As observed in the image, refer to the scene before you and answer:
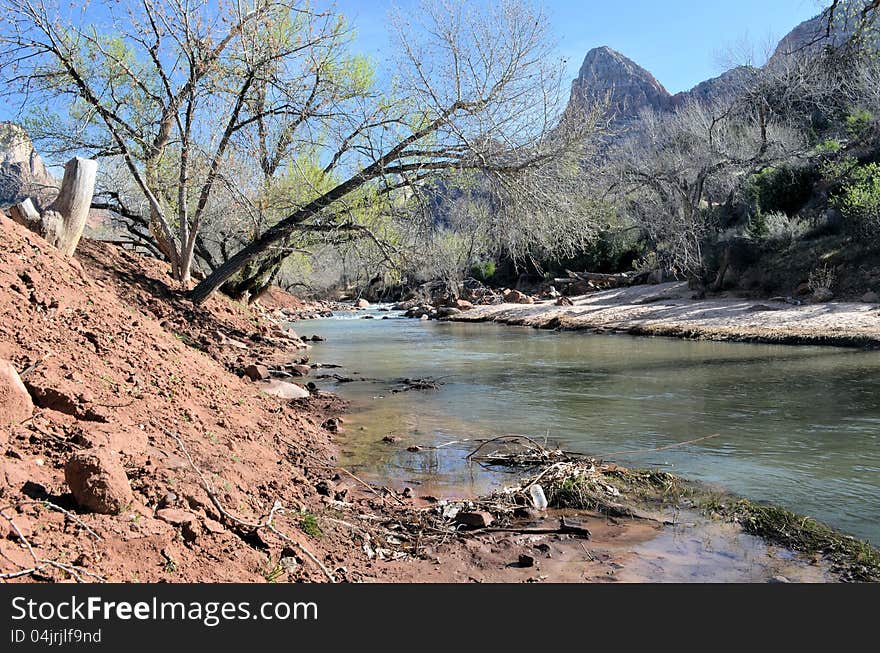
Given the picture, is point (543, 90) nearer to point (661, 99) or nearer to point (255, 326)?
point (255, 326)

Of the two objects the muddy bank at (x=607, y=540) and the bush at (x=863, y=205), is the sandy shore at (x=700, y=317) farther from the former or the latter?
the muddy bank at (x=607, y=540)

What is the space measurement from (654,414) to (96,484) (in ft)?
23.6

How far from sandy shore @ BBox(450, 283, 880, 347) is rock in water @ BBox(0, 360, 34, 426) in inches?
639

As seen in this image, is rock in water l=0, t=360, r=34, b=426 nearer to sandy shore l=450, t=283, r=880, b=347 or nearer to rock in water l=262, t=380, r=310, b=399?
rock in water l=262, t=380, r=310, b=399

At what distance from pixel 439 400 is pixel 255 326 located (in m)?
8.44

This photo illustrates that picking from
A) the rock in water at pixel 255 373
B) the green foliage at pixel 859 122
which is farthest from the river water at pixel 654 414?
the green foliage at pixel 859 122

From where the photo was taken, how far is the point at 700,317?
2053 cm

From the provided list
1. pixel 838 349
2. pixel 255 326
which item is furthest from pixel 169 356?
pixel 838 349

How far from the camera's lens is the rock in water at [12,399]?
3346 mm

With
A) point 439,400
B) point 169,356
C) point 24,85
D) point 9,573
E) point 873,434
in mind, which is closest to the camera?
point 9,573

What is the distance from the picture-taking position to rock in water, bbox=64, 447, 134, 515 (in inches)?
114

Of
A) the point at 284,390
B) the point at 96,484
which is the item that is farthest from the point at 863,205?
the point at 96,484

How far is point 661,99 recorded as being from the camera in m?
107

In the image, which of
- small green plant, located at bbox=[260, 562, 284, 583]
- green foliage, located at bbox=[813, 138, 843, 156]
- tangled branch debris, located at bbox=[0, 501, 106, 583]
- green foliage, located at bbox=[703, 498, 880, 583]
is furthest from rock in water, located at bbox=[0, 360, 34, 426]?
green foliage, located at bbox=[813, 138, 843, 156]
